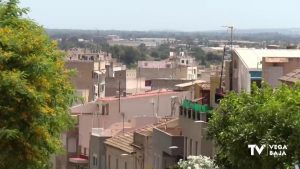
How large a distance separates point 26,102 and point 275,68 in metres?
17.8

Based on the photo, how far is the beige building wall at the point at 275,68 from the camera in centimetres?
3641

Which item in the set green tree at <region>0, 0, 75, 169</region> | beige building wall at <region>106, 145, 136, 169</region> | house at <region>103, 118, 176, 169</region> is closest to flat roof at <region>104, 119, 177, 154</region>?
house at <region>103, 118, 176, 169</region>

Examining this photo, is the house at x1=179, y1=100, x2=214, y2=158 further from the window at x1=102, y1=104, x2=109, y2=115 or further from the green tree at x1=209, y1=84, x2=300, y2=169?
the window at x1=102, y1=104, x2=109, y2=115

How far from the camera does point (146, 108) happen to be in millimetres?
61656

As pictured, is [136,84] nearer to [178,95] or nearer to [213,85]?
[178,95]

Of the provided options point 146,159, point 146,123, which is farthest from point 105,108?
point 146,159

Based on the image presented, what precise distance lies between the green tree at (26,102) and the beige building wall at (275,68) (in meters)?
14.8

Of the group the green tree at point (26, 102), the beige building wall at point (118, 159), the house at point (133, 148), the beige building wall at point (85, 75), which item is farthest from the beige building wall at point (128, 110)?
the green tree at point (26, 102)

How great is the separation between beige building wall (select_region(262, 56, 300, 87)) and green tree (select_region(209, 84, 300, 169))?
37.4 feet

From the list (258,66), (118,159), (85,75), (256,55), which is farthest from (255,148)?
(85,75)

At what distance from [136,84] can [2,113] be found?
80.3 meters

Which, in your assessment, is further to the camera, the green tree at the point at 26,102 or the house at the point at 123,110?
the house at the point at 123,110

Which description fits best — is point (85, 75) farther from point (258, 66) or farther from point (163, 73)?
point (258, 66)

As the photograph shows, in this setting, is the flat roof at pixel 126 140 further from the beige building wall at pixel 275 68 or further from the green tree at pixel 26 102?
the green tree at pixel 26 102
